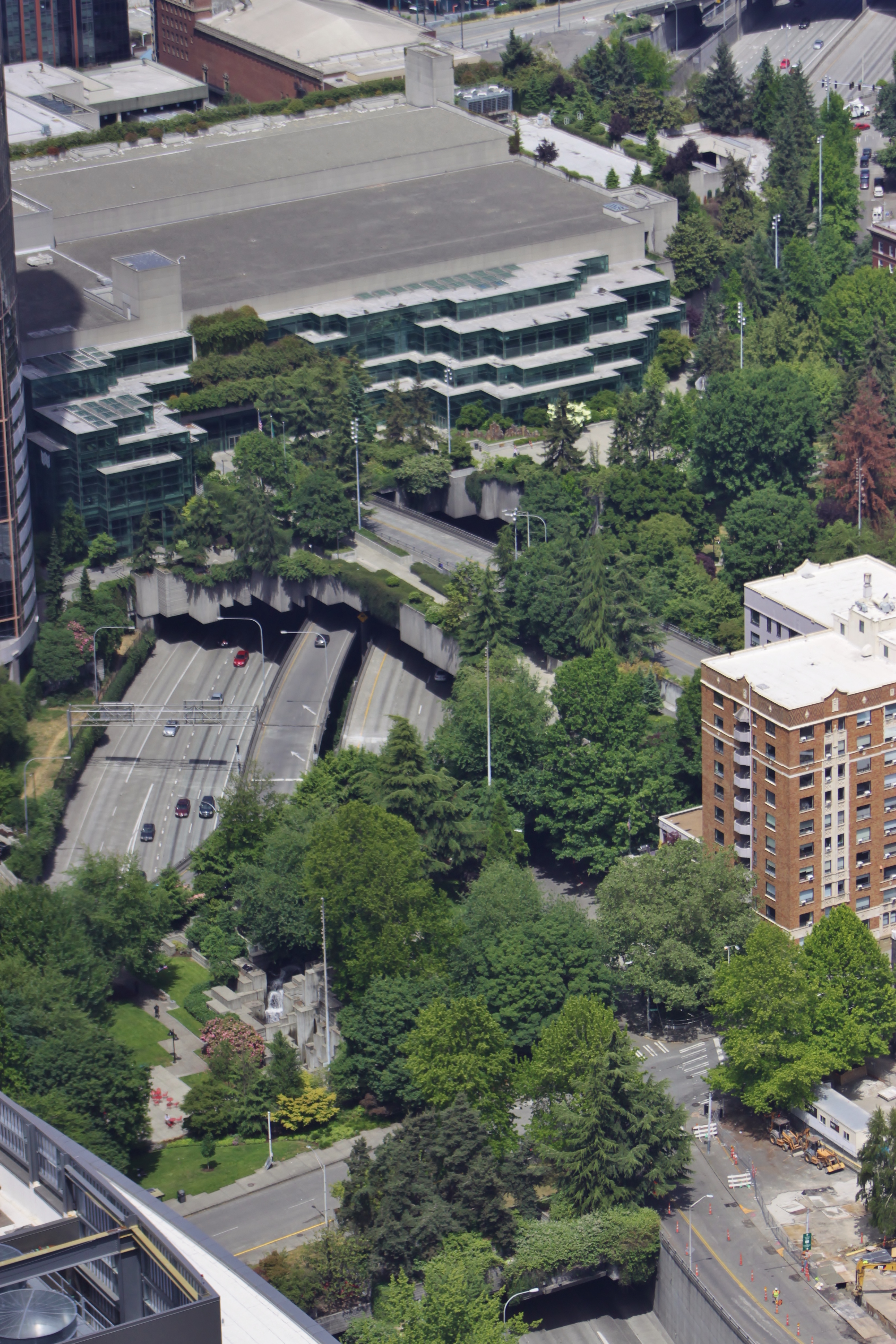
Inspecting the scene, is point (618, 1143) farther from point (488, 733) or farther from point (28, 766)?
point (28, 766)

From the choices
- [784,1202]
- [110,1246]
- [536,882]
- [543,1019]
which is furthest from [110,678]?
[110,1246]

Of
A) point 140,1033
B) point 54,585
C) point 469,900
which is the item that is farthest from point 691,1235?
point 54,585

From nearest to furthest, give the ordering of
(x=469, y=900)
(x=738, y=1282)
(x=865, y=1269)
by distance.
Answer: (x=865, y=1269) → (x=738, y=1282) → (x=469, y=900)

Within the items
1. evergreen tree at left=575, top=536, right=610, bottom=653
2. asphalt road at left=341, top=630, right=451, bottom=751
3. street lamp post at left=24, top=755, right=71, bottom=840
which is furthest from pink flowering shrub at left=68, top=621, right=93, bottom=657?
evergreen tree at left=575, top=536, right=610, bottom=653

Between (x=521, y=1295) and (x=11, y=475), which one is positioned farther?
(x=11, y=475)

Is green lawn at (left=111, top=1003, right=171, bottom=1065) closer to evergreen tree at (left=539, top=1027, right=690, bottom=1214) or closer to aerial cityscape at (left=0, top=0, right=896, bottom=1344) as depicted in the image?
aerial cityscape at (left=0, top=0, right=896, bottom=1344)

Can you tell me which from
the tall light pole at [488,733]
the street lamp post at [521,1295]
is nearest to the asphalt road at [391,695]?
the tall light pole at [488,733]

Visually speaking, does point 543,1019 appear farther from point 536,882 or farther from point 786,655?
point 786,655
